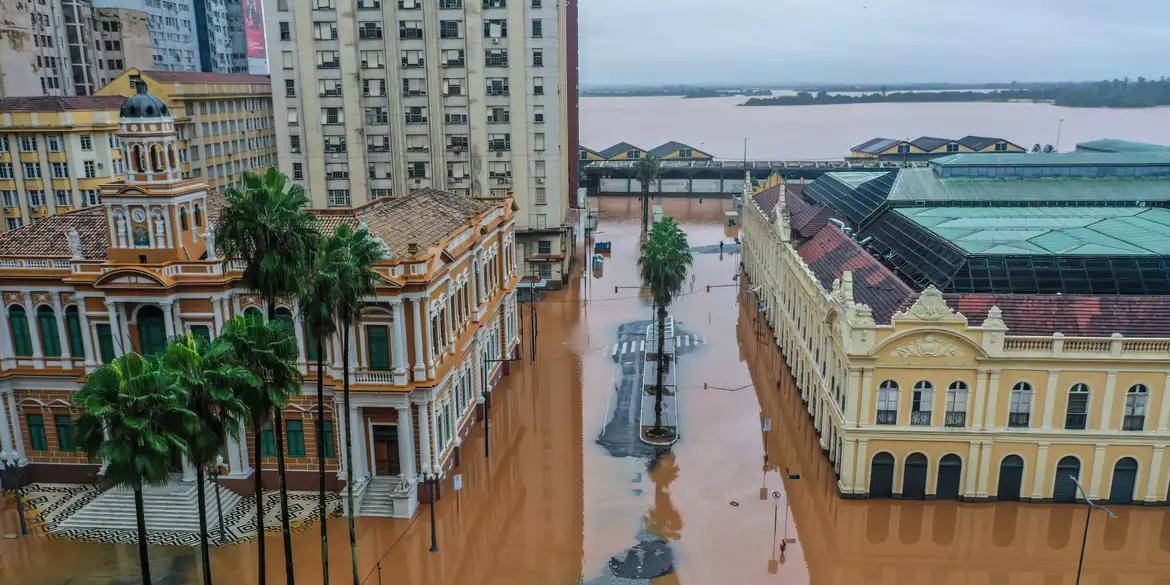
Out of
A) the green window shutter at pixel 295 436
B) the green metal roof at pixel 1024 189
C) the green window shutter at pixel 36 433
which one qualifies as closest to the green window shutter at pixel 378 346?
the green window shutter at pixel 295 436

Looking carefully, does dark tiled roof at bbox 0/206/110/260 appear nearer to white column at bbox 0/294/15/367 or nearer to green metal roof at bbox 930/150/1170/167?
white column at bbox 0/294/15/367

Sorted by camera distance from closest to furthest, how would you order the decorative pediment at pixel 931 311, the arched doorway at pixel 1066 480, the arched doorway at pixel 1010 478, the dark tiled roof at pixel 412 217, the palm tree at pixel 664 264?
the decorative pediment at pixel 931 311, the arched doorway at pixel 1066 480, the arched doorway at pixel 1010 478, the dark tiled roof at pixel 412 217, the palm tree at pixel 664 264

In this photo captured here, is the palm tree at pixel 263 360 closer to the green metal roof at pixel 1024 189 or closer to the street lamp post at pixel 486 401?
the street lamp post at pixel 486 401

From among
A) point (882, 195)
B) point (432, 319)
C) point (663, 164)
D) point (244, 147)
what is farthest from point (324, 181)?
point (663, 164)

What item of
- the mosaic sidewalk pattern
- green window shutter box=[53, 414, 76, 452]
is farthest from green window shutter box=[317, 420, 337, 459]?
green window shutter box=[53, 414, 76, 452]

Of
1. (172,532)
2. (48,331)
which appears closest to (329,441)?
(172,532)

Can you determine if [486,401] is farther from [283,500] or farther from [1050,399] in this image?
[1050,399]

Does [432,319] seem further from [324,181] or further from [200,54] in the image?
[200,54]
